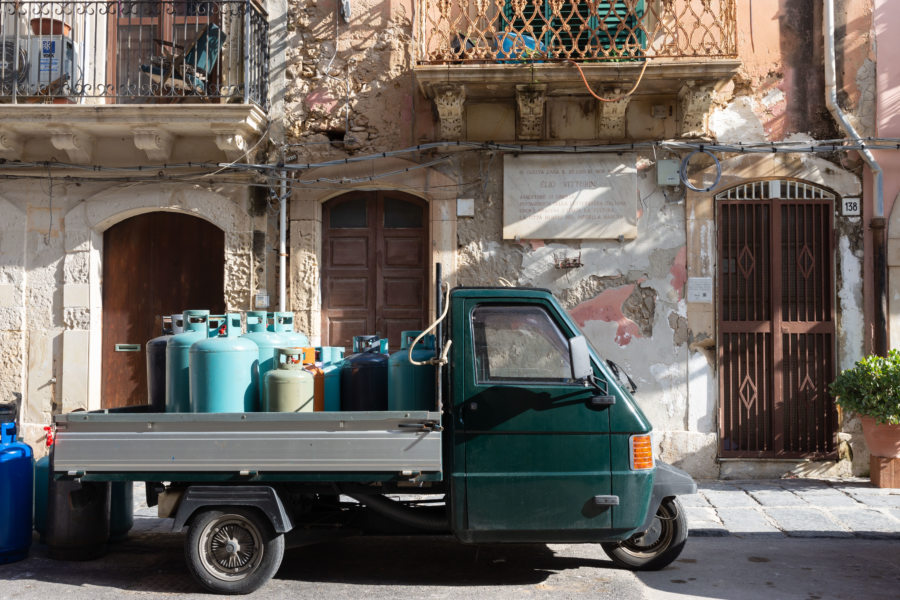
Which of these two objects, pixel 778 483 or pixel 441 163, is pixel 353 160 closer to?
pixel 441 163

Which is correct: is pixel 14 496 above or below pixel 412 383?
below

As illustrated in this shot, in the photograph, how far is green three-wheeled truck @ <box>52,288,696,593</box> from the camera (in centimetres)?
495

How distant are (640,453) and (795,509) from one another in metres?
3.33

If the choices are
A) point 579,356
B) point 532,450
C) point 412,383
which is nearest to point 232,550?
point 412,383

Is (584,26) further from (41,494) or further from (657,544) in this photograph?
(41,494)

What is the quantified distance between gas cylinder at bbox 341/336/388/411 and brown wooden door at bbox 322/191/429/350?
4094 millimetres

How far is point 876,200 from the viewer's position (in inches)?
355

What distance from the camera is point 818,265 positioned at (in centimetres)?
920

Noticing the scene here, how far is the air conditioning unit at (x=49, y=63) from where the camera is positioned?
925 centimetres

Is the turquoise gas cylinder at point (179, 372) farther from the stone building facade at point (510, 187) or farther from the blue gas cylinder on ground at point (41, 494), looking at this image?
the stone building facade at point (510, 187)

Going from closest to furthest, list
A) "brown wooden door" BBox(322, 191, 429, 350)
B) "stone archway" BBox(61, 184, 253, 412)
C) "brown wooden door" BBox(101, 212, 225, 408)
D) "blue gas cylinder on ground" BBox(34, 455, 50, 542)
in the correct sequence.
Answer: "blue gas cylinder on ground" BBox(34, 455, 50, 542) → "stone archway" BBox(61, 184, 253, 412) → "brown wooden door" BBox(322, 191, 429, 350) → "brown wooden door" BBox(101, 212, 225, 408)

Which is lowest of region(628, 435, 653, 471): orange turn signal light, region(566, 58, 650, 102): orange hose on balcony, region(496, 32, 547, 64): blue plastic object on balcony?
region(628, 435, 653, 471): orange turn signal light

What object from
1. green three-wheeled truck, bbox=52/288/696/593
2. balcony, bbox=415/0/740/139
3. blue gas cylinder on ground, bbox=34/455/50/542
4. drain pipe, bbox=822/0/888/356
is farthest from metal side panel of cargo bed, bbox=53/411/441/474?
drain pipe, bbox=822/0/888/356

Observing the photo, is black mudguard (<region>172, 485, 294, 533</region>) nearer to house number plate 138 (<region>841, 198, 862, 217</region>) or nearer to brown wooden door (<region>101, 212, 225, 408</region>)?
brown wooden door (<region>101, 212, 225, 408</region>)
